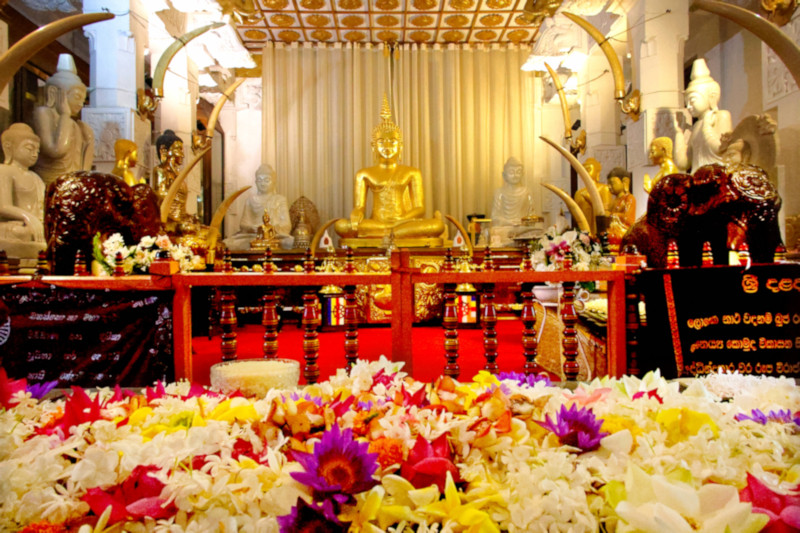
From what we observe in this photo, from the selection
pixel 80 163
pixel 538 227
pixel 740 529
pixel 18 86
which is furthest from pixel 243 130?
pixel 740 529

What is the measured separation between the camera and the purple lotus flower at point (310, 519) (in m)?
0.65

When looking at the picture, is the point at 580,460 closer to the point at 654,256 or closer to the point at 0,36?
the point at 654,256

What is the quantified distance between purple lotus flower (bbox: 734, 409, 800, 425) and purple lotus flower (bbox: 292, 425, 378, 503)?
2.05 ft

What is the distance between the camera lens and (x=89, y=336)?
2303mm

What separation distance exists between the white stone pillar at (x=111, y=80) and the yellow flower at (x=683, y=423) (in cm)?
543

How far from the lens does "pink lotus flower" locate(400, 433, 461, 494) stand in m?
0.75

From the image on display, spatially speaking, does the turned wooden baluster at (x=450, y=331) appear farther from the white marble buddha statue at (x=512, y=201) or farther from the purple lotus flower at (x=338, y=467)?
the white marble buddha statue at (x=512, y=201)

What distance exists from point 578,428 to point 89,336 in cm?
211

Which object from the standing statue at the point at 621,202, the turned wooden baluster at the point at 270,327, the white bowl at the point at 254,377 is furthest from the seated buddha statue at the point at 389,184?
the white bowl at the point at 254,377

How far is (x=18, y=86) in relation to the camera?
5.95 m

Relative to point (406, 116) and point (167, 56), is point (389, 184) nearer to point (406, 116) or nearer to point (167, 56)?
point (406, 116)

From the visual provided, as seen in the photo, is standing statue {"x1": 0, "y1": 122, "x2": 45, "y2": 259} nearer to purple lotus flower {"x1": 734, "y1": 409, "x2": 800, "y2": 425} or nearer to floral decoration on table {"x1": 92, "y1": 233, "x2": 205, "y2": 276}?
floral decoration on table {"x1": 92, "y1": 233, "x2": 205, "y2": 276}

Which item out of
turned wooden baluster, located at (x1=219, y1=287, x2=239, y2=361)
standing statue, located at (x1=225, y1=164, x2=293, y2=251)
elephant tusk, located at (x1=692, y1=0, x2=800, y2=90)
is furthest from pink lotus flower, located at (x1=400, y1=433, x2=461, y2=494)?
standing statue, located at (x1=225, y1=164, x2=293, y2=251)

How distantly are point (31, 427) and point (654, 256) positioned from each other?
295cm
